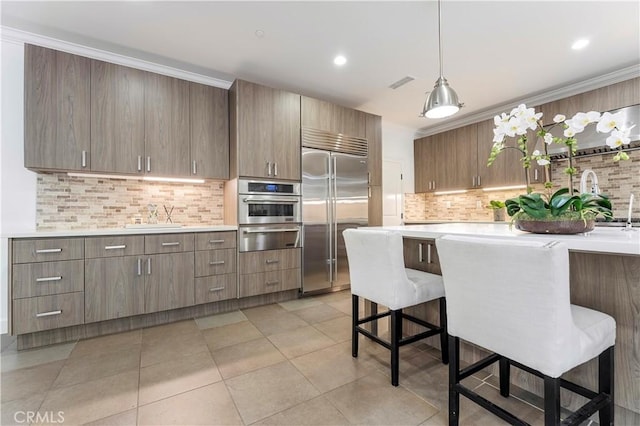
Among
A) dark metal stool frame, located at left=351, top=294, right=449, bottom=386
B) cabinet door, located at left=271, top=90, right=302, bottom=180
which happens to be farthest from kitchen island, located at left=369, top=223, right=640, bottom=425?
cabinet door, located at left=271, top=90, right=302, bottom=180

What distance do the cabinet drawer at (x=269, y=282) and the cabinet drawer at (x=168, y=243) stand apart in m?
0.69

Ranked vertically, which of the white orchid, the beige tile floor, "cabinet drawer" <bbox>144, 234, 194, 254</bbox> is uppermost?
the white orchid

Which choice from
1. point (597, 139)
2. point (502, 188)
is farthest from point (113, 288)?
point (597, 139)

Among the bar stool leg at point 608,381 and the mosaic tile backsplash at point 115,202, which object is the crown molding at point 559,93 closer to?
the bar stool leg at point 608,381

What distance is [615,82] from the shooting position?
330cm

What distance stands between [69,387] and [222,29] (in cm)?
294

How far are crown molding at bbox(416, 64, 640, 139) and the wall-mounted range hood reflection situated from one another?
50 cm

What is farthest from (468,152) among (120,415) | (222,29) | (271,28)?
(120,415)

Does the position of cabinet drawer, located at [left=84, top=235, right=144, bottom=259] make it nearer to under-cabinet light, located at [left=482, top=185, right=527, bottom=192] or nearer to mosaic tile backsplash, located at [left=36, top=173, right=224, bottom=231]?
mosaic tile backsplash, located at [left=36, top=173, right=224, bottom=231]

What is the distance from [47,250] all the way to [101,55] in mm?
2002

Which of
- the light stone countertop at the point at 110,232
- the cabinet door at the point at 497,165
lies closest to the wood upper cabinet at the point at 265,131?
the light stone countertop at the point at 110,232

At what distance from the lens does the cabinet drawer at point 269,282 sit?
3092mm

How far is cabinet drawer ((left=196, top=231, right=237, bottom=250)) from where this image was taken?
2869mm

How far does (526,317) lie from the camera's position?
101cm
